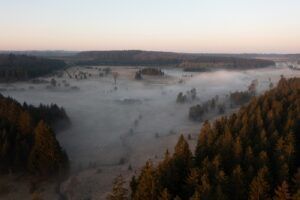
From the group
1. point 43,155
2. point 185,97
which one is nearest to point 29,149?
point 43,155

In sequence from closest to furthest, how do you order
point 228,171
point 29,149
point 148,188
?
point 148,188 < point 228,171 < point 29,149

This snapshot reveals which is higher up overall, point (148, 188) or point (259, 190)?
point (259, 190)

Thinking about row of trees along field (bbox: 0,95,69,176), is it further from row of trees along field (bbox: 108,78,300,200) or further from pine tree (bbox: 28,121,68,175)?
row of trees along field (bbox: 108,78,300,200)

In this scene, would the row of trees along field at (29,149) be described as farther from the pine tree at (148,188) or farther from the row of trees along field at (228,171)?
the pine tree at (148,188)

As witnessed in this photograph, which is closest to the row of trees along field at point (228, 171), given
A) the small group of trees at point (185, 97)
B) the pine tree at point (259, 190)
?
the pine tree at point (259, 190)

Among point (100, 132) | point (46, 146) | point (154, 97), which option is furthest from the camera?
point (154, 97)

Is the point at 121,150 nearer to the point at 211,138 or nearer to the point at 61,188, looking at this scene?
the point at 61,188

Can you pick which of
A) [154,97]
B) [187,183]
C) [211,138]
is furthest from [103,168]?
[154,97]

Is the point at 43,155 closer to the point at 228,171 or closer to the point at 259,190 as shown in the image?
the point at 228,171
